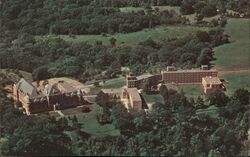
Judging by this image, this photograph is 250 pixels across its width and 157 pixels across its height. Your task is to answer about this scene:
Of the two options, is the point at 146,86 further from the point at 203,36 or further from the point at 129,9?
the point at 129,9

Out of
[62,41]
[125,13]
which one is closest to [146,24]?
[125,13]

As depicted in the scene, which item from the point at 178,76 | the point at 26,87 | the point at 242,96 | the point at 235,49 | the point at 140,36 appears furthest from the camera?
the point at 140,36

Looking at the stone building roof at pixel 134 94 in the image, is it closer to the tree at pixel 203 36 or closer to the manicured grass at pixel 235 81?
the manicured grass at pixel 235 81

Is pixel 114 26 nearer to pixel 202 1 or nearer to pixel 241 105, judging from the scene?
pixel 202 1

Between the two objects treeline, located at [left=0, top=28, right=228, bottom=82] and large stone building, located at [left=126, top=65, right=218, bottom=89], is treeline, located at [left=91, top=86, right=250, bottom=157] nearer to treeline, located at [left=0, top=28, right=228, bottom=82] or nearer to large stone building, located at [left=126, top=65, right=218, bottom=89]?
large stone building, located at [left=126, top=65, right=218, bottom=89]

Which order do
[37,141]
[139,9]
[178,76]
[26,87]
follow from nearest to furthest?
[37,141]
[26,87]
[178,76]
[139,9]

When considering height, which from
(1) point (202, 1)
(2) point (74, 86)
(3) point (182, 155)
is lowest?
(3) point (182, 155)

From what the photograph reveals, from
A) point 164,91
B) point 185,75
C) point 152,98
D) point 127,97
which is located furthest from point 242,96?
point 127,97
